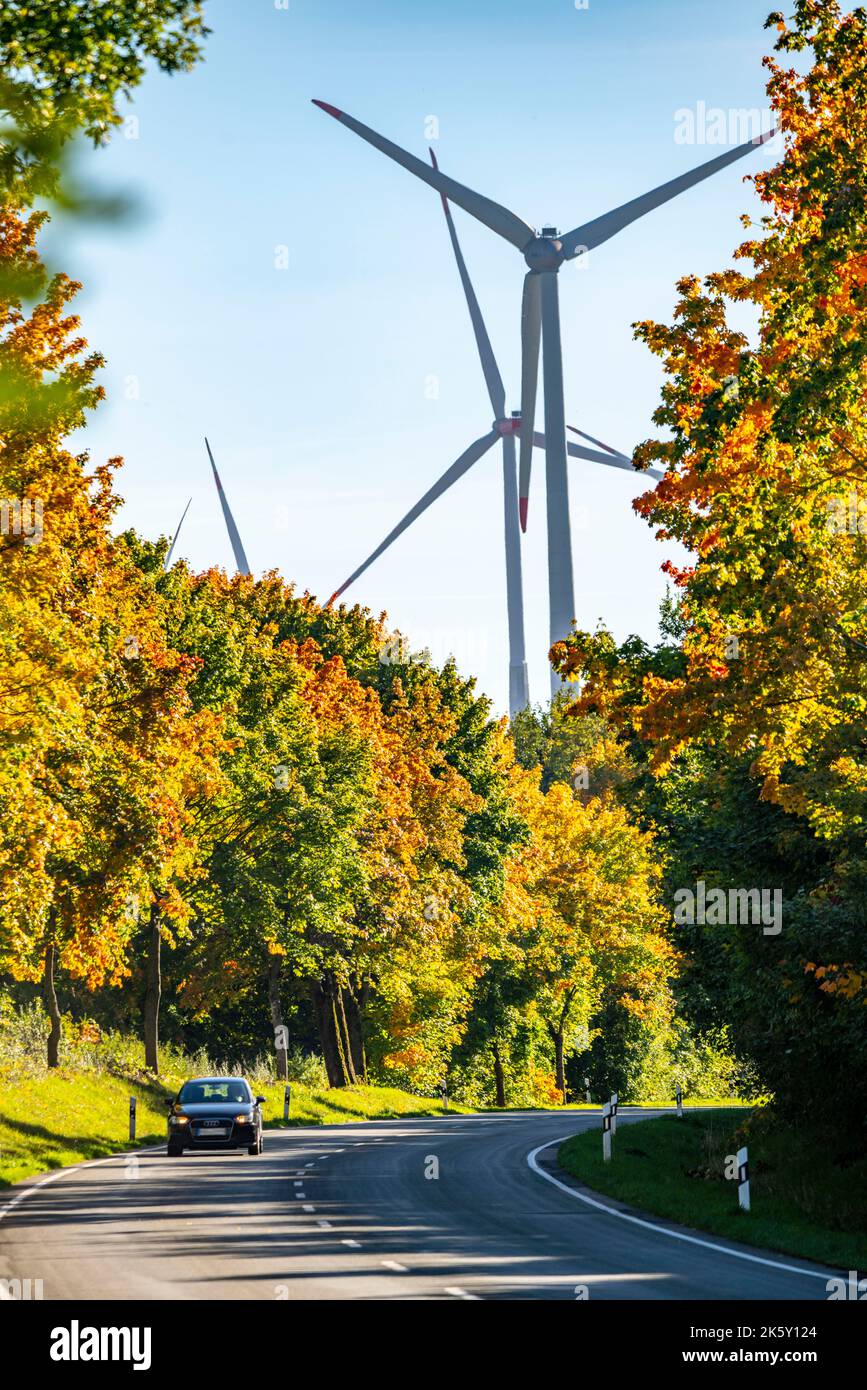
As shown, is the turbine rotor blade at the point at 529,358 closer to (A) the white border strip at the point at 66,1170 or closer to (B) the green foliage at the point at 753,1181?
(B) the green foliage at the point at 753,1181

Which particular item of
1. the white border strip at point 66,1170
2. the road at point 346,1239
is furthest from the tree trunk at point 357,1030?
the road at point 346,1239

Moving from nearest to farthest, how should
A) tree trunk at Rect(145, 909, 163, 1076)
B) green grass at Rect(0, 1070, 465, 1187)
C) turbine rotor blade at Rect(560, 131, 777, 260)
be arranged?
green grass at Rect(0, 1070, 465, 1187) < tree trunk at Rect(145, 909, 163, 1076) < turbine rotor blade at Rect(560, 131, 777, 260)

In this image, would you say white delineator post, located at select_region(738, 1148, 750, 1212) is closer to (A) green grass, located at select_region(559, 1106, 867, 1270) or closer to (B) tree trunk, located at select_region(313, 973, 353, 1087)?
(A) green grass, located at select_region(559, 1106, 867, 1270)

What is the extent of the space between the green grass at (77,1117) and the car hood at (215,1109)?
2182 millimetres

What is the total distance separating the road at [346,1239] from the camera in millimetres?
13875

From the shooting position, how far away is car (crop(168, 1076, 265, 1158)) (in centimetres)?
3198

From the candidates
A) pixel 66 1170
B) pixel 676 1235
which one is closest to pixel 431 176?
pixel 66 1170

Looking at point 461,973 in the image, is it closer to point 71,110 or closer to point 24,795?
point 24,795

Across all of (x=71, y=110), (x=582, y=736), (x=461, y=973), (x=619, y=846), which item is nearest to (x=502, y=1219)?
(x=71, y=110)

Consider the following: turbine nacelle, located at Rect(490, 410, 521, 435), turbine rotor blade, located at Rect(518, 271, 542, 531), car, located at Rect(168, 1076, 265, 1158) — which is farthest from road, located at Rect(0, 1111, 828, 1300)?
turbine nacelle, located at Rect(490, 410, 521, 435)

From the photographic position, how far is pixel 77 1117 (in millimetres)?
35344

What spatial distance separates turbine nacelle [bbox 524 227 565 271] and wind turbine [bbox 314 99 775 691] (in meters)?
0.05

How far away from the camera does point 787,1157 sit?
3091 cm

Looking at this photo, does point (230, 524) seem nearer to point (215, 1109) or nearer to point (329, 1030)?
point (329, 1030)
